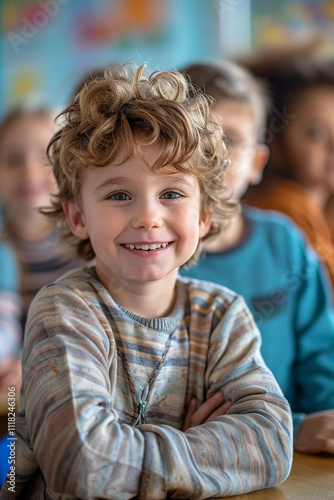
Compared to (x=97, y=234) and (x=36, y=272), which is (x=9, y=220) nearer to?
(x=36, y=272)

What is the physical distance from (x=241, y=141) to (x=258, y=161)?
91 mm

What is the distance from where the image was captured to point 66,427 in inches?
26.2

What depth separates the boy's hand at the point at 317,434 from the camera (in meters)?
0.89

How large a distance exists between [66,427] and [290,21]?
1237 millimetres

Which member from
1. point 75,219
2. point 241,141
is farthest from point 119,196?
point 241,141

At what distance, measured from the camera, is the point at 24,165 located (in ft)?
5.74

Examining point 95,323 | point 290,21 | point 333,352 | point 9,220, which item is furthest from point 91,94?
point 9,220

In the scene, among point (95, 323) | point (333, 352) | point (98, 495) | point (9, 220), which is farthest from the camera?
point (9, 220)

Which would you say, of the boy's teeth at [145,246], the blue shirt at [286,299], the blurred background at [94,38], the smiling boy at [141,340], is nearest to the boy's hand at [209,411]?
the smiling boy at [141,340]

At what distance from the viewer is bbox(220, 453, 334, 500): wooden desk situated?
0.73 m

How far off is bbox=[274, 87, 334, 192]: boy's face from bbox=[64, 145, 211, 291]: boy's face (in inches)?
29.2

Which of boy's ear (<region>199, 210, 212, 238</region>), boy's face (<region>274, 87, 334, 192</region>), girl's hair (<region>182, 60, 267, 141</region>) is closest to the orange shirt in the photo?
boy's face (<region>274, 87, 334, 192</region>)

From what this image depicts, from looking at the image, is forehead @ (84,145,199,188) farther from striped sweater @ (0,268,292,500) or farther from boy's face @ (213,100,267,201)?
boy's face @ (213,100,267,201)

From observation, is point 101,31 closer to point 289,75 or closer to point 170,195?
point 289,75
